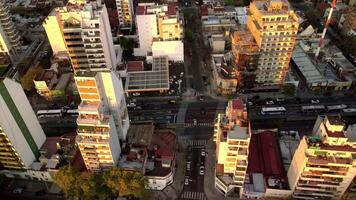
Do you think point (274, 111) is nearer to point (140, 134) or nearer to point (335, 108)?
point (335, 108)

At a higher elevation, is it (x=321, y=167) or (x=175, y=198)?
(x=321, y=167)

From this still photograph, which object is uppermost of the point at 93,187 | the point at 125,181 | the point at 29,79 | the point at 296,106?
the point at 125,181

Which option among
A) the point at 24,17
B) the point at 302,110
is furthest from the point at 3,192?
the point at 24,17

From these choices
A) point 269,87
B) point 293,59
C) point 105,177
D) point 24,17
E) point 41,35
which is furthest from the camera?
point 24,17

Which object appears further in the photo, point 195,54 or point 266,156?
point 195,54

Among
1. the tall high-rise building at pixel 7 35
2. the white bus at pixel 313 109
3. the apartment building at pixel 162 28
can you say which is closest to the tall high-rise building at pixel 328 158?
the white bus at pixel 313 109

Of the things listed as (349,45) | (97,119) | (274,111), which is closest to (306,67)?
(349,45)

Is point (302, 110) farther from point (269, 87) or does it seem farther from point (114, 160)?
point (114, 160)
